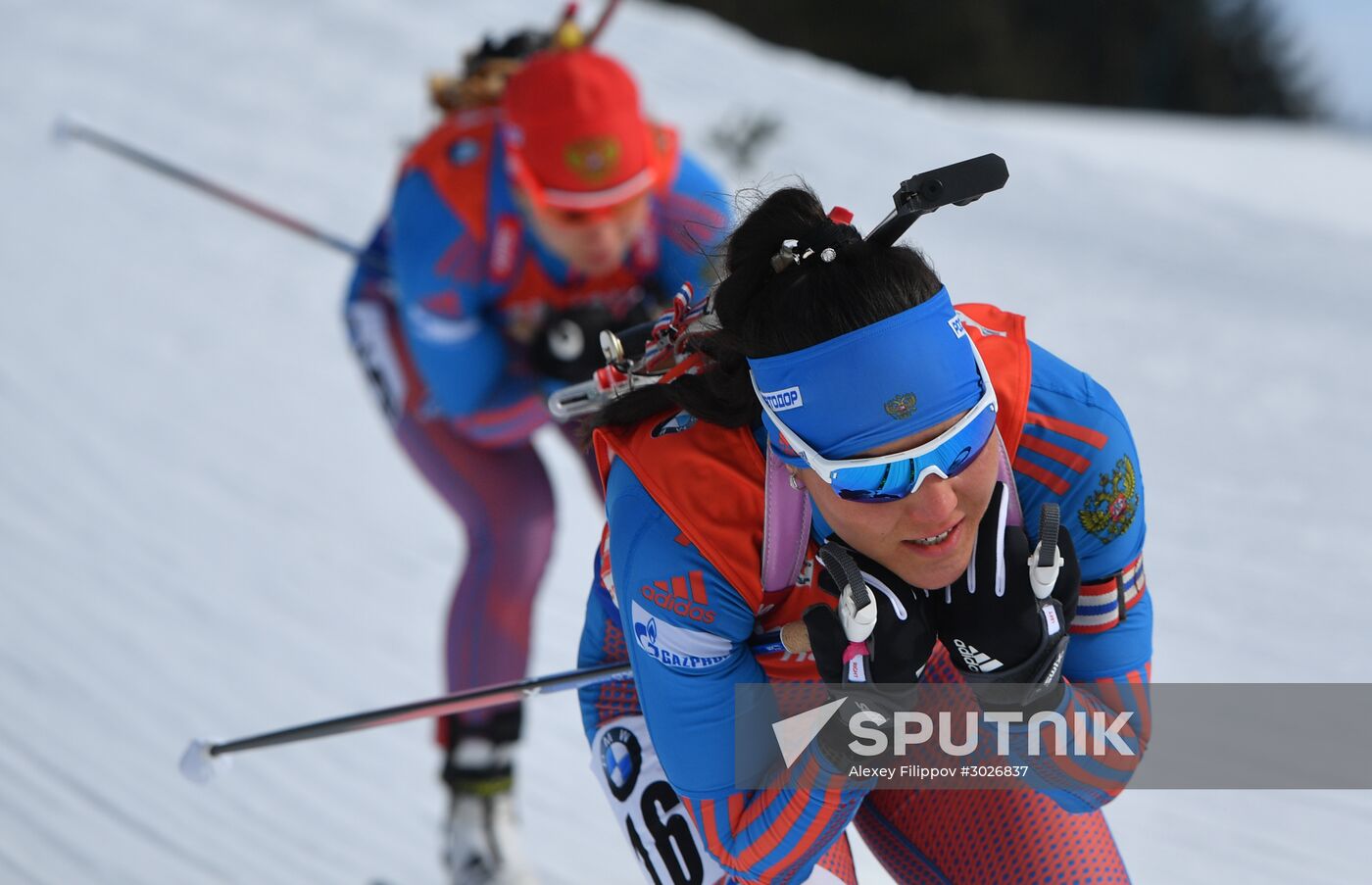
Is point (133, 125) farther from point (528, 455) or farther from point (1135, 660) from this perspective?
point (1135, 660)

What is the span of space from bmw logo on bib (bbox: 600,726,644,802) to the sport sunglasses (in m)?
0.71

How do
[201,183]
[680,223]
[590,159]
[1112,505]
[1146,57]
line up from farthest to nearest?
[1146,57] < [201,183] < [680,223] < [590,159] < [1112,505]

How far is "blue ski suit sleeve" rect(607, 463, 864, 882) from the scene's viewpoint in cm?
191

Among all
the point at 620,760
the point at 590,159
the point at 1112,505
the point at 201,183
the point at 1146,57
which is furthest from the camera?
the point at 1146,57

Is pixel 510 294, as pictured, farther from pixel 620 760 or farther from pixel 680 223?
pixel 620 760

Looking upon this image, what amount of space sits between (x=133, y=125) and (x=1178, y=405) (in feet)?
22.2

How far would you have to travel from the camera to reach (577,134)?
340cm

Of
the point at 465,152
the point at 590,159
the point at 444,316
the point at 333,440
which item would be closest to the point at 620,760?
the point at 444,316

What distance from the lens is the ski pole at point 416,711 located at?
2.38 meters

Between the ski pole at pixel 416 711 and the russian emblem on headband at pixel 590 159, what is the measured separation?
1242 millimetres

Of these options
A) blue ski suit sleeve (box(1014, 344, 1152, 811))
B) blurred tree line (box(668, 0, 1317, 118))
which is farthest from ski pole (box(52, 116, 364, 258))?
blurred tree line (box(668, 0, 1317, 118))

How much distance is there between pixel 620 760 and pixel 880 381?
0.86 metres

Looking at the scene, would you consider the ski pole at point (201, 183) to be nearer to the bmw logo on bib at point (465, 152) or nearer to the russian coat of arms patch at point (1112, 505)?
the bmw logo on bib at point (465, 152)

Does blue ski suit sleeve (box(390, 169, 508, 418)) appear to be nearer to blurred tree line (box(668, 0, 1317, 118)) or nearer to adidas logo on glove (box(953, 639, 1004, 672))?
adidas logo on glove (box(953, 639, 1004, 672))
